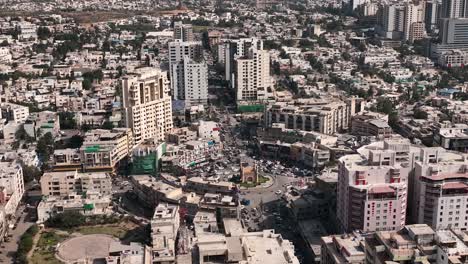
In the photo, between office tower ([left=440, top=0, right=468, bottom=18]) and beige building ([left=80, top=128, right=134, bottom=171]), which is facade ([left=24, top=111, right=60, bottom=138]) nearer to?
beige building ([left=80, top=128, right=134, bottom=171])

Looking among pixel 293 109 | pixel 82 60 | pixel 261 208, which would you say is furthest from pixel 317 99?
pixel 82 60

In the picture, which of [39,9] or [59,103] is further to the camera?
[39,9]

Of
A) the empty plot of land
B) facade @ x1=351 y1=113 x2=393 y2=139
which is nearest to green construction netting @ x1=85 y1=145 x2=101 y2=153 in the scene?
the empty plot of land

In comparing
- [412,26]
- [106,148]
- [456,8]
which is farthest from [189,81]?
[456,8]

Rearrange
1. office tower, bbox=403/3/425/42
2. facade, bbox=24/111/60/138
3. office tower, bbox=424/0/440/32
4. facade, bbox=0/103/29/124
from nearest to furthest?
1. facade, bbox=24/111/60/138
2. facade, bbox=0/103/29/124
3. office tower, bbox=403/3/425/42
4. office tower, bbox=424/0/440/32

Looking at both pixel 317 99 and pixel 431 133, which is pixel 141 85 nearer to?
pixel 317 99

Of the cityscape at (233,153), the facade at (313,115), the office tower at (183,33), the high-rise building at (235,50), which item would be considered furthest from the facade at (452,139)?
the office tower at (183,33)

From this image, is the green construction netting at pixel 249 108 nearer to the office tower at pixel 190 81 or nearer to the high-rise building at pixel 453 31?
the office tower at pixel 190 81
